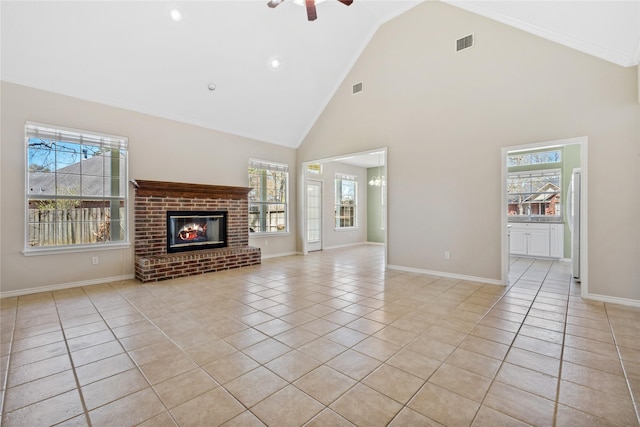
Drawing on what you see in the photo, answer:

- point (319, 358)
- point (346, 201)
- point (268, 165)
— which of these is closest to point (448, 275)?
point (319, 358)

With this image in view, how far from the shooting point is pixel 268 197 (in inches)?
283

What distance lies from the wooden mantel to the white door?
2.27 meters

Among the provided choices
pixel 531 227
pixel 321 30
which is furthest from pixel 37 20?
pixel 531 227

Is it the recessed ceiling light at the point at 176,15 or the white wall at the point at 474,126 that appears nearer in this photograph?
the white wall at the point at 474,126

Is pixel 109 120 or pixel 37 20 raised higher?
pixel 37 20

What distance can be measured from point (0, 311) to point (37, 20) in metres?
3.45

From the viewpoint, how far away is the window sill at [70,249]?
4.07 meters

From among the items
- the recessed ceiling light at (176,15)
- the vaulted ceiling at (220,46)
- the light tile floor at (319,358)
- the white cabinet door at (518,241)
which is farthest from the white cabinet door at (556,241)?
the recessed ceiling light at (176,15)

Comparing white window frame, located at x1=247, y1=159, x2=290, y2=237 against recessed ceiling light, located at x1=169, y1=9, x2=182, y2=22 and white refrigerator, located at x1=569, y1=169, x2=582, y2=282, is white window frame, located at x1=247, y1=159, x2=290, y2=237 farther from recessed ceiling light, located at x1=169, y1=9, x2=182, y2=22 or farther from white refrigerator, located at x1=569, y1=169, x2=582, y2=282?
white refrigerator, located at x1=569, y1=169, x2=582, y2=282

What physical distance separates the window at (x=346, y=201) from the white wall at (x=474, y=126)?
2.87 metres

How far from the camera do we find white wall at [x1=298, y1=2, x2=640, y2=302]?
142 inches

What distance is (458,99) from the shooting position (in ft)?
15.7

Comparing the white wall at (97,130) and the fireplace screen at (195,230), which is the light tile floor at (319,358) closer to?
the white wall at (97,130)

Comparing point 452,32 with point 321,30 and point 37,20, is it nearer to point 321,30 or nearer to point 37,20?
point 321,30
